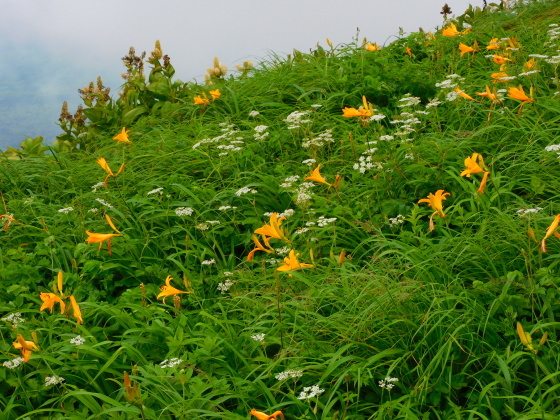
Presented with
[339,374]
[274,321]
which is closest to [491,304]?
[339,374]

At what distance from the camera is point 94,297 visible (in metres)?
3.32

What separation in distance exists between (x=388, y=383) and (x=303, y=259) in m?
0.97

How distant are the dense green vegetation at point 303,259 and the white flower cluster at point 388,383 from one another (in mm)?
15

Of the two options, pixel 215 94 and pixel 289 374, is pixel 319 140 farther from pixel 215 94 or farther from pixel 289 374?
pixel 289 374

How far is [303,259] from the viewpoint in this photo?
3.33m

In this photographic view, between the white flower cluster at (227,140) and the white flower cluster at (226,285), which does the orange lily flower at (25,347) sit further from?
the white flower cluster at (227,140)

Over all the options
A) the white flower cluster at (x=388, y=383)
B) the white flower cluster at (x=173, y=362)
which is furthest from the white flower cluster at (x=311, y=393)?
the white flower cluster at (x=173, y=362)

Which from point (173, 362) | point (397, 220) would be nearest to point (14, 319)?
point (173, 362)

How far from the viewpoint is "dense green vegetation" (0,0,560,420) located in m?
2.54

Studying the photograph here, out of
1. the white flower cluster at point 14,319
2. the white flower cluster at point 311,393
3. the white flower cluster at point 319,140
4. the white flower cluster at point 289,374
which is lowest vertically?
the white flower cluster at point 311,393

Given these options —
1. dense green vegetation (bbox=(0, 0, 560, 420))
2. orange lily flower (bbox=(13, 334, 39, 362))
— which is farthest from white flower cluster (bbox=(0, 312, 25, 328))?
orange lily flower (bbox=(13, 334, 39, 362))

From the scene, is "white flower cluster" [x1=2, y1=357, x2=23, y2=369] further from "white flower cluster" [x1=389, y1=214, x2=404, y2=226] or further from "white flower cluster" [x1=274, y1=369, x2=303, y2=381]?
"white flower cluster" [x1=389, y1=214, x2=404, y2=226]

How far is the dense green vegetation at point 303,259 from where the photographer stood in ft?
8.33

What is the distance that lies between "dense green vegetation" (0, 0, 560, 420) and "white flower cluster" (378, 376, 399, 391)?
0.01 m
